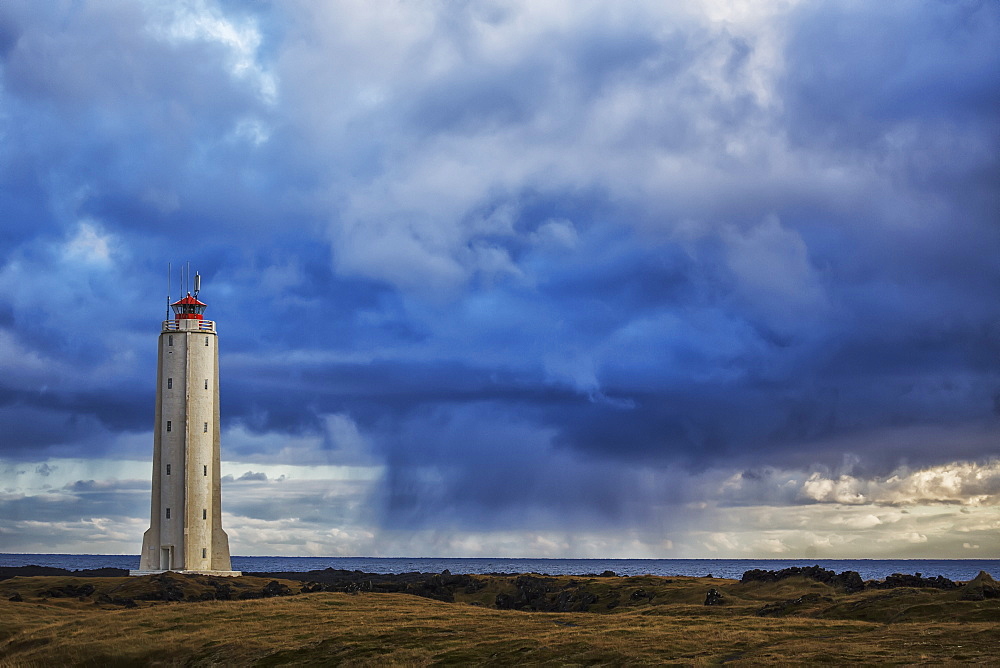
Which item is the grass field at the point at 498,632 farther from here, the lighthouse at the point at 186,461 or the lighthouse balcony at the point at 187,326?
the lighthouse balcony at the point at 187,326

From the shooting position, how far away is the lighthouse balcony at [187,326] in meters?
100

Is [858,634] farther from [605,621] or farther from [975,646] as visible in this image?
[605,621]

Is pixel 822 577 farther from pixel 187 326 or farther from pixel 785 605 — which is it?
pixel 187 326

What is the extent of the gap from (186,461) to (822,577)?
61.6 meters

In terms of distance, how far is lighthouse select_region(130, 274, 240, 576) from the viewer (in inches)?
3848

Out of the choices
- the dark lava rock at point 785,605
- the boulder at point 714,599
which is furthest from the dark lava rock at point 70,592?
the dark lava rock at point 785,605

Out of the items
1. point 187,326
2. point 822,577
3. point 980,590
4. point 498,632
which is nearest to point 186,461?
point 187,326

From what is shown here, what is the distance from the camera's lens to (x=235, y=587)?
308 feet

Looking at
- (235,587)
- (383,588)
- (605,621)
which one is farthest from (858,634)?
(235,587)

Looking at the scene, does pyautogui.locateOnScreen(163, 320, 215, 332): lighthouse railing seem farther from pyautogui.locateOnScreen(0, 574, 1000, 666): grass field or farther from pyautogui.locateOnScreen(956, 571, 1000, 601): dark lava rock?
pyautogui.locateOnScreen(956, 571, 1000, 601): dark lava rock

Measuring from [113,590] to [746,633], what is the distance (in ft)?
208

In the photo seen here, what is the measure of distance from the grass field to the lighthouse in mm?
15106

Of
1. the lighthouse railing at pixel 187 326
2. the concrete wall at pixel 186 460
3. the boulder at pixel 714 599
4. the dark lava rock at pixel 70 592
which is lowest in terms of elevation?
the boulder at pixel 714 599

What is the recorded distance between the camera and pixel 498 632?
183 ft
